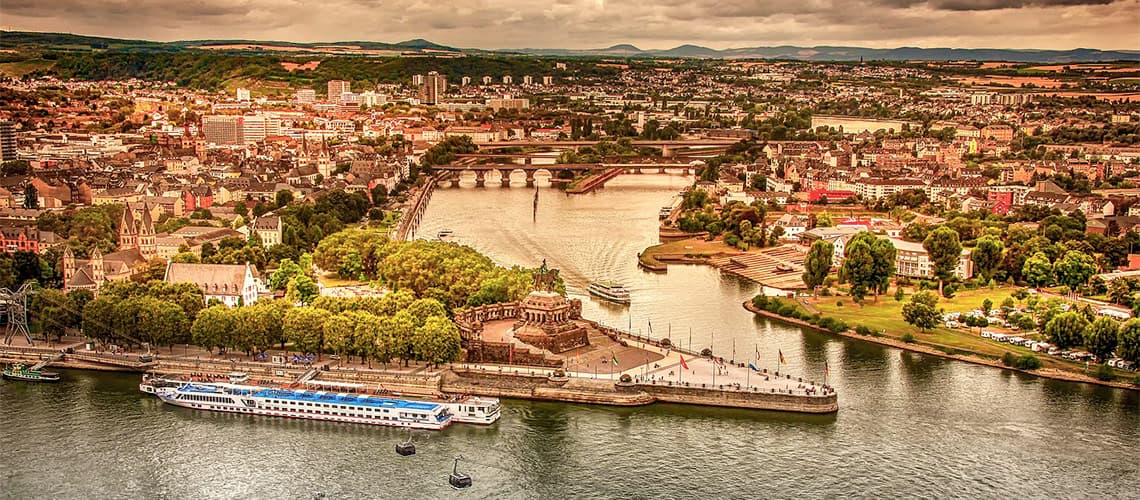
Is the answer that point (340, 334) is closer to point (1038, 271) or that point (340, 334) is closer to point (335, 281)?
point (335, 281)

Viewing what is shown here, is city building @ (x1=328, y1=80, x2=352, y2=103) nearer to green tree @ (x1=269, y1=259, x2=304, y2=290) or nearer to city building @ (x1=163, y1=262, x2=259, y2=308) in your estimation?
green tree @ (x1=269, y1=259, x2=304, y2=290)

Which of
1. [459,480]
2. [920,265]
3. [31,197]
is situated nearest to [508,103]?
[31,197]

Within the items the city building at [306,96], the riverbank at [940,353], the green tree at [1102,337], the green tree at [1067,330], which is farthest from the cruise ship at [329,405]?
the city building at [306,96]

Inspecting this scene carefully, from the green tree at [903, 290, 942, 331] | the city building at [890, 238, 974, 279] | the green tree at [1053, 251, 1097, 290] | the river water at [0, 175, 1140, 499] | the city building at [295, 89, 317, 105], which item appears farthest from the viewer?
the city building at [295, 89, 317, 105]

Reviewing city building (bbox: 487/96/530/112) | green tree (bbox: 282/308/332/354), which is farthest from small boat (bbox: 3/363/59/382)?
city building (bbox: 487/96/530/112)

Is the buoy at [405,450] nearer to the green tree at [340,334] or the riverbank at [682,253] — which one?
the green tree at [340,334]
